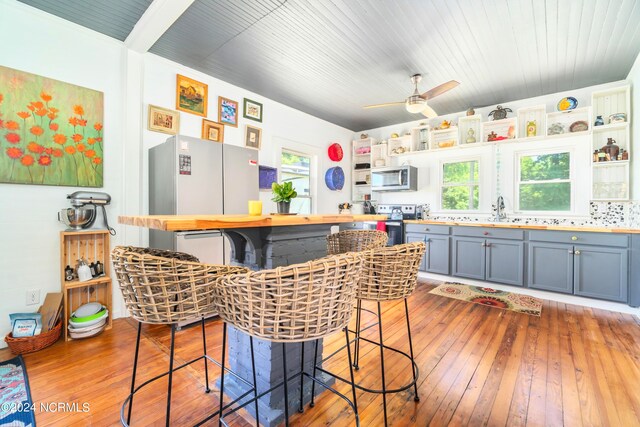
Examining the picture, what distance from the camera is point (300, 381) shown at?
4.97 ft

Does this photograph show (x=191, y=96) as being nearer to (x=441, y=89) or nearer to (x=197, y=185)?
(x=197, y=185)

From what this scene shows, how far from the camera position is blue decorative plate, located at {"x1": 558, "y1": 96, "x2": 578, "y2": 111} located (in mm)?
3557

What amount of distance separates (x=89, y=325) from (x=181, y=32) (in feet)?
8.64

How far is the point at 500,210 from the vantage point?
4.10m

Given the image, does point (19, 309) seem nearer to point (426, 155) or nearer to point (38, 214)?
point (38, 214)

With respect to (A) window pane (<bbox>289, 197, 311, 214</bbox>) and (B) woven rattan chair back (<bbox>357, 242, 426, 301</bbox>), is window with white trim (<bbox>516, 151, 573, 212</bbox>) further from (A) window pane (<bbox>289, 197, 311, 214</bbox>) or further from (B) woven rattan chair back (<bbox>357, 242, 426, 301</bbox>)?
(B) woven rattan chair back (<bbox>357, 242, 426, 301</bbox>)

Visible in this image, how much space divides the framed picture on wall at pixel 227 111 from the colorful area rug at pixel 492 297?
3.41 m

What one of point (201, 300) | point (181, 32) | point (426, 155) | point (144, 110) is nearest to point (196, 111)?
point (144, 110)

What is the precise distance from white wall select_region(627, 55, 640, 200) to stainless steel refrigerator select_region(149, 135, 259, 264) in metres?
4.25

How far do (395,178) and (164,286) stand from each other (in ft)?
14.0

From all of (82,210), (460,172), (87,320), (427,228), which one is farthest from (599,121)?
(87,320)

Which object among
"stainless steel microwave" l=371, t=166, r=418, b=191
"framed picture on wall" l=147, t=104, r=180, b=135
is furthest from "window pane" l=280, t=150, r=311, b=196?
"framed picture on wall" l=147, t=104, r=180, b=135

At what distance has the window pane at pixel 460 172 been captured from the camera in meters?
4.38

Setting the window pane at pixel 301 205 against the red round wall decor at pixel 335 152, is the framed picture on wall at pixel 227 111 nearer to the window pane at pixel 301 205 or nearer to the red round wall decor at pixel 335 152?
the window pane at pixel 301 205
